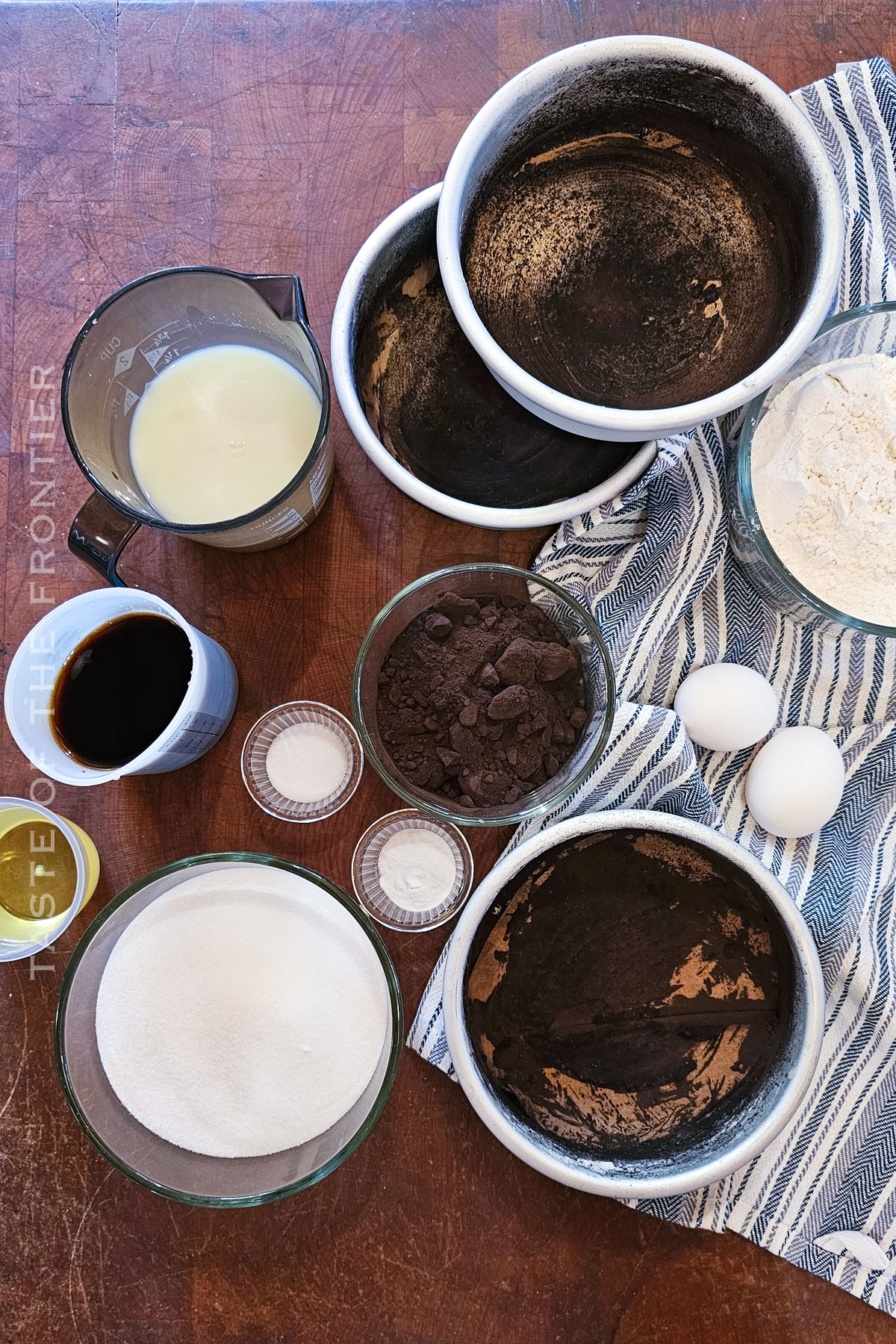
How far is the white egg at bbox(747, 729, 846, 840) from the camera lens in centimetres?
89

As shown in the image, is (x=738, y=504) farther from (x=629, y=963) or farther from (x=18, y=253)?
(x=18, y=253)

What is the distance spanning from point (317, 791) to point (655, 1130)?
475 millimetres

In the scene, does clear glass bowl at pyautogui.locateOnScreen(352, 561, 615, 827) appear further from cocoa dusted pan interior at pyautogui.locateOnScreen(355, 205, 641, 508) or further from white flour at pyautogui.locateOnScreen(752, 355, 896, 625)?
white flour at pyautogui.locateOnScreen(752, 355, 896, 625)

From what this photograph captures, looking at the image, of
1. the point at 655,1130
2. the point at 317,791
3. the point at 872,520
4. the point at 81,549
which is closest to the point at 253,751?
the point at 317,791

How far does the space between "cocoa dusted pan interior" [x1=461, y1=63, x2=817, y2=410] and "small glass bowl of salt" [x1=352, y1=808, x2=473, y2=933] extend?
18.2 inches

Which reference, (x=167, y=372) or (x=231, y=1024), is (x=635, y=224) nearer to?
(x=167, y=372)

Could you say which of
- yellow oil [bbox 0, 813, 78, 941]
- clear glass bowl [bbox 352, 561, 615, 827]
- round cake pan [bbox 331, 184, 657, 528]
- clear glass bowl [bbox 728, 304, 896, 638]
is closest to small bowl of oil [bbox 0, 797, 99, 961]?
yellow oil [bbox 0, 813, 78, 941]

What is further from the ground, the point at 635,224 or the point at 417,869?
the point at 635,224

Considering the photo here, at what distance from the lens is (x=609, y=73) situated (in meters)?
0.80

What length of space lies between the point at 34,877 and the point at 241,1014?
28 cm

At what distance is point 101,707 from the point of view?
0.87 metres

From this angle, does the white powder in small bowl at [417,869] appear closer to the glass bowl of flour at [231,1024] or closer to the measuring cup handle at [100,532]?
the glass bowl of flour at [231,1024]

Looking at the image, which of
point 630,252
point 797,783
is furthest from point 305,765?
point 630,252

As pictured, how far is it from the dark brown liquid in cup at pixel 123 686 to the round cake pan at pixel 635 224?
0.41 m
